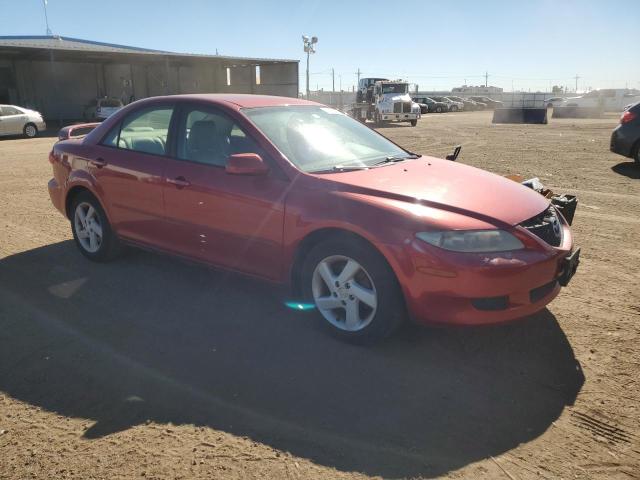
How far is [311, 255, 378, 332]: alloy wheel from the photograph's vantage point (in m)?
3.28

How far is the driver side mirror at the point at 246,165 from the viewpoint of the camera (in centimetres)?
352

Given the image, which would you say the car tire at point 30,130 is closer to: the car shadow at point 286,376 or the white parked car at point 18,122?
the white parked car at point 18,122

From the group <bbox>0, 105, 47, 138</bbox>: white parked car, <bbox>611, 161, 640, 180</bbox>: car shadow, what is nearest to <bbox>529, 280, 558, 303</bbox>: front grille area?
<bbox>611, 161, 640, 180</bbox>: car shadow

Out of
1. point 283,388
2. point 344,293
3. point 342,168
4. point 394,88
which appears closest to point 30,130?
point 394,88

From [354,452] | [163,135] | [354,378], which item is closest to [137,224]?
[163,135]

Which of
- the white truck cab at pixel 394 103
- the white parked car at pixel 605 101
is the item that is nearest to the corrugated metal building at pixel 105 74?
the white truck cab at pixel 394 103

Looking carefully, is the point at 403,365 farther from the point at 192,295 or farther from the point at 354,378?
the point at 192,295

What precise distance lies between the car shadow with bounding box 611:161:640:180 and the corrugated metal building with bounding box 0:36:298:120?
26.7m

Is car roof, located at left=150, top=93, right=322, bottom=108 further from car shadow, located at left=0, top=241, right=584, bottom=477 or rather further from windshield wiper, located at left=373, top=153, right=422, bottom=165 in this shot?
car shadow, located at left=0, top=241, right=584, bottom=477

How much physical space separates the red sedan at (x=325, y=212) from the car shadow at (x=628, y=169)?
7.22 metres

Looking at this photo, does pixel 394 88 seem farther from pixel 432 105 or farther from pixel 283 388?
pixel 283 388

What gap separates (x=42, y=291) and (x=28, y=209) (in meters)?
3.65

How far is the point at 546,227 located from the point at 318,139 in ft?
5.84

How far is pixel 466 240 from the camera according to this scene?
2.99 m
